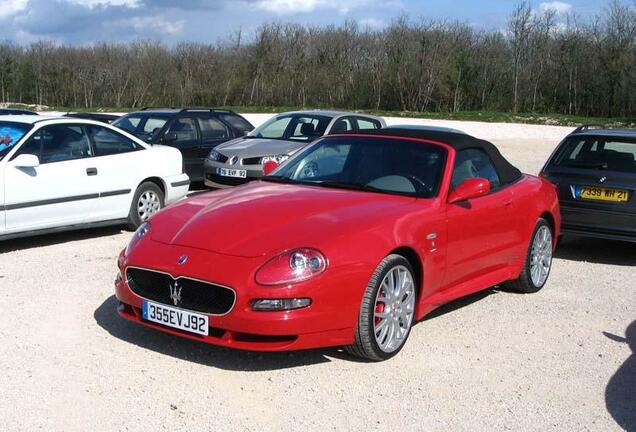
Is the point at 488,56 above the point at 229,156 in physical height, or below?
above

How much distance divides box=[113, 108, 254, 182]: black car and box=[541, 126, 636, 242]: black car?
21.7 ft

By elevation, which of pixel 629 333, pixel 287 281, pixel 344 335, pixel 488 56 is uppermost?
Result: pixel 488 56

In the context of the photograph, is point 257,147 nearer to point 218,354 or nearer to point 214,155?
point 214,155

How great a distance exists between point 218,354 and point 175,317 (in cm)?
51

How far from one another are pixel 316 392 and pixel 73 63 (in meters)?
67.8

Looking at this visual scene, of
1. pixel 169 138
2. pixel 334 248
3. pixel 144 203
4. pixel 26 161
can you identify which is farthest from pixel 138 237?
pixel 169 138

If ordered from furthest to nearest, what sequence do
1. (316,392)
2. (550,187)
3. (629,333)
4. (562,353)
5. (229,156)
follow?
1. (229,156)
2. (550,187)
3. (629,333)
4. (562,353)
5. (316,392)

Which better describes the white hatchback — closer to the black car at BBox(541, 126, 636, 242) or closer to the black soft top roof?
the black soft top roof

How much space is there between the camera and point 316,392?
4422 millimetres

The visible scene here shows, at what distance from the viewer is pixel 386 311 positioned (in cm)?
494

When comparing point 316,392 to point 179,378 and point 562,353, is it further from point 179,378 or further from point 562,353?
point 562,353

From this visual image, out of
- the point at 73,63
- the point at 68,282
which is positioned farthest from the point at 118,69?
the point at 68,282

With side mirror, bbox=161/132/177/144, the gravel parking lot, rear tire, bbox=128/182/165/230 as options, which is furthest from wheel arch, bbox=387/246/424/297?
side mirror, bbox=161/132/177/144

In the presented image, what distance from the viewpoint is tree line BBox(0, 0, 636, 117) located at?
5572 centimetres
